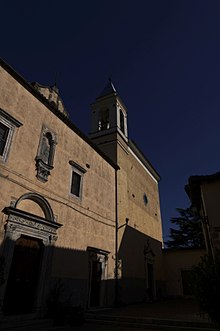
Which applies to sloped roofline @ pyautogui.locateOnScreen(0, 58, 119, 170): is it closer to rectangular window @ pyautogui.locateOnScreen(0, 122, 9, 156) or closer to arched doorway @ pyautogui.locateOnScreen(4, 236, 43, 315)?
rectangular window @ pyautogui.locateOnScreen(0, 122, 9, 156)

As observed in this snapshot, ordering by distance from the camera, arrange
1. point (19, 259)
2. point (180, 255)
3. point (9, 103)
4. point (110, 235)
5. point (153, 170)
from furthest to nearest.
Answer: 1. point (153, 170)
2. point (180, 255)
3. point (110, 235)
4. point (9, 103)
5. point (19, 259)

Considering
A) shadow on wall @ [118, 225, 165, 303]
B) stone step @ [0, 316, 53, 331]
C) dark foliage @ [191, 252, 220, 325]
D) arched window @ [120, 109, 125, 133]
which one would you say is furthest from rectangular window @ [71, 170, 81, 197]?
arched window @ [120, 109, 125, 133]

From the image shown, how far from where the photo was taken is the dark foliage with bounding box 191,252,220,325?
16.1ft

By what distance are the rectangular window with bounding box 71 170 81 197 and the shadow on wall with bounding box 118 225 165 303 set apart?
15.1ft

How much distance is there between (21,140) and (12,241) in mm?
3401

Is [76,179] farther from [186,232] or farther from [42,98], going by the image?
[186,232]

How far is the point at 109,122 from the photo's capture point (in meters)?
→ 17.4

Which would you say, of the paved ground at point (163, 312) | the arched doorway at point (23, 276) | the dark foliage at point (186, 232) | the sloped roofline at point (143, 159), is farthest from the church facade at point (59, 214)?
the dark foliage at point (186, 232)

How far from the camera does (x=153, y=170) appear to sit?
72.3 feet

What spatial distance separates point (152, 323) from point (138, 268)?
25.1ft

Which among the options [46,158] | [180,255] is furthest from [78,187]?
[180,255]

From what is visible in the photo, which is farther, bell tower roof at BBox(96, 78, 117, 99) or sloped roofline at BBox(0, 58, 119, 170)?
bell tower roof at BBox(96, 78, 117, 99)

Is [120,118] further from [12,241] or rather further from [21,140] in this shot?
[12,241]

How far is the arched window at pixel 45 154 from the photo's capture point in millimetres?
8578
